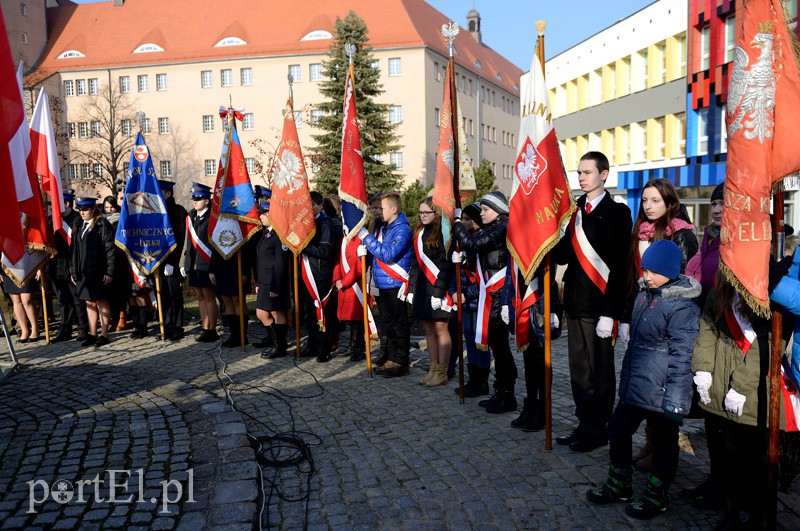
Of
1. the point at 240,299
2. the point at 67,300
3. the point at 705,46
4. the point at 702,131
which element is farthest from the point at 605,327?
the point at 705,46

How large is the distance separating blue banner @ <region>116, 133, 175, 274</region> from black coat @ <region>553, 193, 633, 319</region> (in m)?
7.26

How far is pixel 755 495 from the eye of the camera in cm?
423

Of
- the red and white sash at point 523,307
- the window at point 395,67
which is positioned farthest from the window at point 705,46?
the window at point 395,67

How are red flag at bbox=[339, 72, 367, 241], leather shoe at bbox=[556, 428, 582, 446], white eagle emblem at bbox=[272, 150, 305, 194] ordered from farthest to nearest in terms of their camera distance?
white eagle emblem at bbox=[272, 150, 305, 194]
red flag at bbox=[339, 72, 367, 241]
leather shoe at bbox=[556, 428, 582, 446]

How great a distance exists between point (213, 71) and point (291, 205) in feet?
193

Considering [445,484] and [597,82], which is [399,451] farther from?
[597,82]

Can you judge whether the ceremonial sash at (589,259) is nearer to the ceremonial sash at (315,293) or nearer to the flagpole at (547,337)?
the flagpole at (547,337)

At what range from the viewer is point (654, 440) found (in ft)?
15.3

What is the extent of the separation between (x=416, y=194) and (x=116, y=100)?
139ft

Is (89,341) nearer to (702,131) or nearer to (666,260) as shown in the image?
(666,260)

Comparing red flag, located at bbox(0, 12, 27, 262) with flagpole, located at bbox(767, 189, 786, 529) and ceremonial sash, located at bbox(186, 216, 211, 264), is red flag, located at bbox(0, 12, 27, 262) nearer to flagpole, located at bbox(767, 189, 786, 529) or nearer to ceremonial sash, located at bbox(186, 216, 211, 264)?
ceremonial sash, located at bbox(186, 216, 211, 264)

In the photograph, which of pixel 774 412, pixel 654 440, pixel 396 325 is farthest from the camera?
pixel 396 325

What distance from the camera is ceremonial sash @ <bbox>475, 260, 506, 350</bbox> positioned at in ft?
22.6

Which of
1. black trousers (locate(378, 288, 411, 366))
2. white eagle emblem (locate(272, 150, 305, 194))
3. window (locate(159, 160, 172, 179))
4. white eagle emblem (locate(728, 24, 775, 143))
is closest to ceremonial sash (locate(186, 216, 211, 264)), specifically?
white eagle emblem (locate(272, 150, 305, 194))
